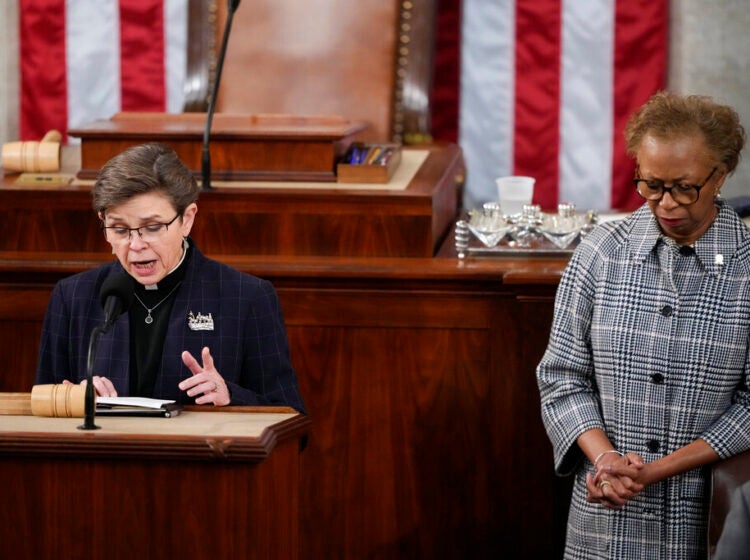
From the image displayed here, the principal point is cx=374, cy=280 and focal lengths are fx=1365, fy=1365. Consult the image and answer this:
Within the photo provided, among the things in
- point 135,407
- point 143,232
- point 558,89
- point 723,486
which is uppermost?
point 558,89

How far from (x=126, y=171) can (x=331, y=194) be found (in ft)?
3.49

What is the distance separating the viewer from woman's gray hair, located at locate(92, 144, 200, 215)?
291cm

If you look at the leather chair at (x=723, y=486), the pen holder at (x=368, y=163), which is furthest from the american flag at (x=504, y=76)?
the leather chair at (x=723, y=486)

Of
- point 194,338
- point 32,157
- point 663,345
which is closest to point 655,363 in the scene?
point 663,345

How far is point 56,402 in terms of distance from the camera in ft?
8.90

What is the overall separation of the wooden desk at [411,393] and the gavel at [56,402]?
1121 millimetres

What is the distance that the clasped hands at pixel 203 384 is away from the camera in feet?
9.15

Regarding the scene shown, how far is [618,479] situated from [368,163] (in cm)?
170

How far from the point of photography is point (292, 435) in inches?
104

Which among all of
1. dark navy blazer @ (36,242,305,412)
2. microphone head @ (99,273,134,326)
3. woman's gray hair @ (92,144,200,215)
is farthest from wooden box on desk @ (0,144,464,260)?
microphone head @ (99,273,134,326)

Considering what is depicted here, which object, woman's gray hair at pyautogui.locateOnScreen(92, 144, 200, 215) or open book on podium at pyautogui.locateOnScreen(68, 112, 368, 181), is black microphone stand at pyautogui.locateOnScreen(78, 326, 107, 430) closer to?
woman's gray hair at pyautogui.locateOnScreen(92, 144, 200, 215)

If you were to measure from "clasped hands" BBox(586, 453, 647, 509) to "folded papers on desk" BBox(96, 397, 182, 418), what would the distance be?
879mm

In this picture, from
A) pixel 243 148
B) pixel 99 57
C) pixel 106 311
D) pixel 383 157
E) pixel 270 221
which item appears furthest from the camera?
pixel 99 57

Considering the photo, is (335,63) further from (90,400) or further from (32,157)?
(90,400)
